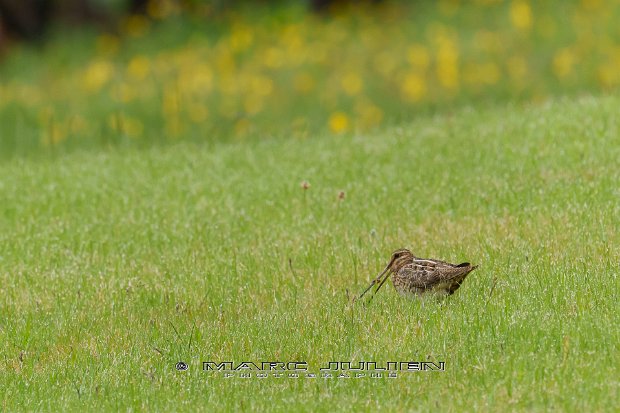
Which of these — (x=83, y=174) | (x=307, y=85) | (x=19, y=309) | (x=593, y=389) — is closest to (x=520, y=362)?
(x=593, y=389)

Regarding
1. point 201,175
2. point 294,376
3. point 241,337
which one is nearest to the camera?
point 294,376

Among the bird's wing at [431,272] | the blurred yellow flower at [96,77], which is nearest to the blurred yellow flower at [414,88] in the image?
the blurred yellow flower at [96,77]

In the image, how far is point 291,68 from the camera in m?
16.5

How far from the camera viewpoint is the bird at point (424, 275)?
6891 mm

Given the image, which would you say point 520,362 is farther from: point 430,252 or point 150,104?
point 150,104

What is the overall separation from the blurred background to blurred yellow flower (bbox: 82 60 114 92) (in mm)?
36

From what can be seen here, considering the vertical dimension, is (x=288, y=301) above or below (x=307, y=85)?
below

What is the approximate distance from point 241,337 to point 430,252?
209 centimetres

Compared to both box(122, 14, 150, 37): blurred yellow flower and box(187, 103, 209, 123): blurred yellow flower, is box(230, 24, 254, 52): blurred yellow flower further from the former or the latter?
box(122, 14, 150, 37): blurred yellow flower

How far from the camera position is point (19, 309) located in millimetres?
7969

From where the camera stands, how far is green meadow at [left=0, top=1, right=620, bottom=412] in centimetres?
629

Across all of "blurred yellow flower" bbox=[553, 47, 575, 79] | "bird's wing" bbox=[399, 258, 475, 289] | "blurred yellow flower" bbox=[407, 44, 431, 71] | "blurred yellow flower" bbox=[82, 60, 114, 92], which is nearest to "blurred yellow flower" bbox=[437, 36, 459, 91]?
"blurred yellow flower" bbox=[407, 44, 431, 71]

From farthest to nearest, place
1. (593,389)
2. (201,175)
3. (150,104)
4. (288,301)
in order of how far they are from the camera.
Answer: (150,104) < (201,175) < (288,301) < (593,389)

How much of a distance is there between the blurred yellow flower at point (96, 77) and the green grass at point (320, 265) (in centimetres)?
393
